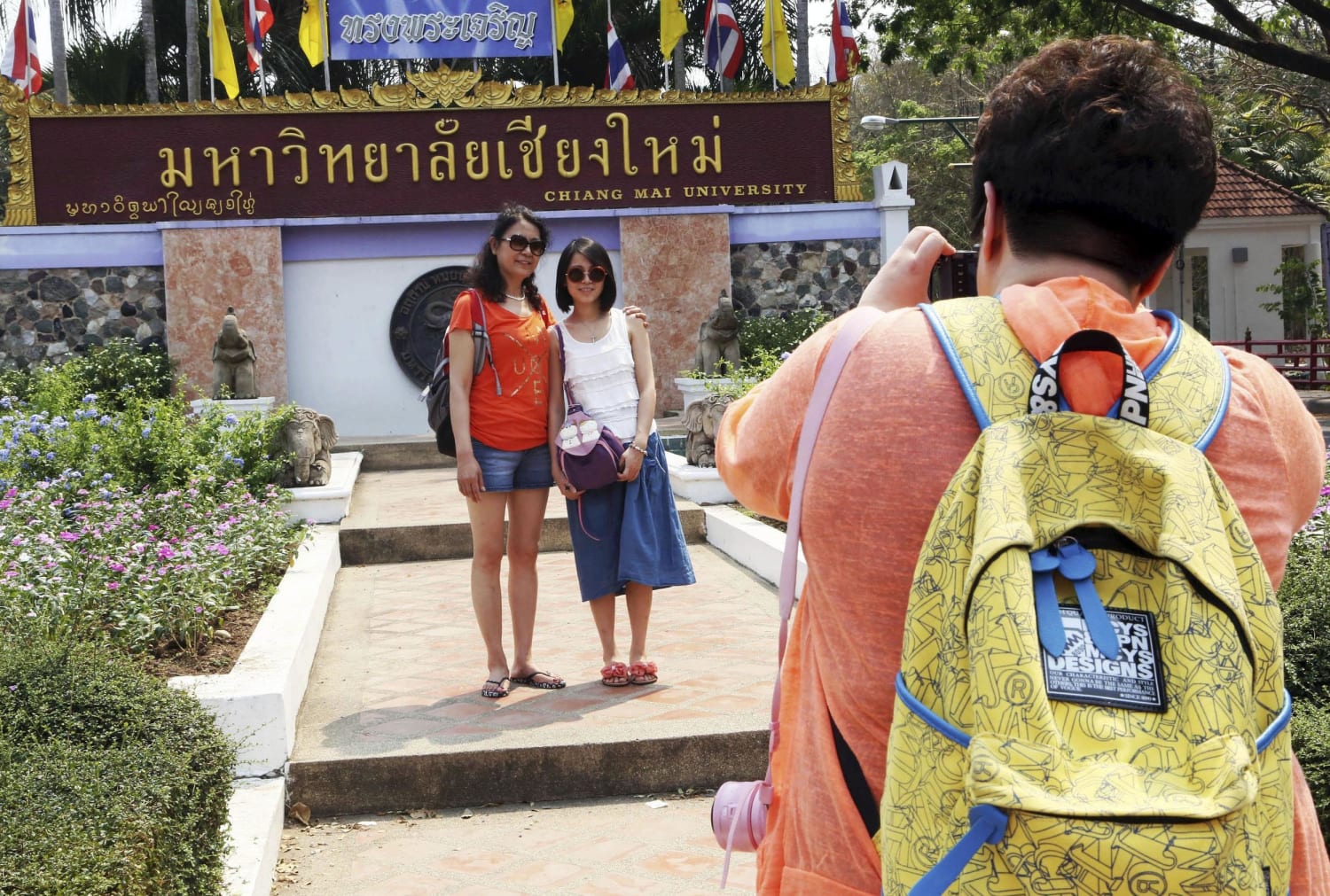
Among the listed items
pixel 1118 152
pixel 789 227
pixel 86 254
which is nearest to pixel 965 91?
pixel 789 227

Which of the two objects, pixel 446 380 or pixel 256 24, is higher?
pixel 256 24

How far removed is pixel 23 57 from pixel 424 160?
454cm

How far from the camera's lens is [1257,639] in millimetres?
1234

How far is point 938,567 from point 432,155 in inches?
592

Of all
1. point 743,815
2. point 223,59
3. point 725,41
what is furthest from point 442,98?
point 743,815

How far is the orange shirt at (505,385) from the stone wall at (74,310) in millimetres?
11409

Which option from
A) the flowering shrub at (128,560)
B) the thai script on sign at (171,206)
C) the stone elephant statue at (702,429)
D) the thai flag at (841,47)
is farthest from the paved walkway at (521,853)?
the thai flag at (841,47)

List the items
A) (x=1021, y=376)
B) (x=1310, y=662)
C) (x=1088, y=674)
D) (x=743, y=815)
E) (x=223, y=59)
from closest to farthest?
(x=1088, y=674) < (x=1021, y=376) < (x=743, y=815) < (x=1310, y=662) < (x=223, y=59)

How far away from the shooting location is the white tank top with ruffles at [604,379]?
5043 mm

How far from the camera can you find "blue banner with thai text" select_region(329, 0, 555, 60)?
1719 centimetres

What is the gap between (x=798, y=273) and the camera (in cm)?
1634

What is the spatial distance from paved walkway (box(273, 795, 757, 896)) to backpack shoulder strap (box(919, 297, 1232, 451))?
2666 millimetres

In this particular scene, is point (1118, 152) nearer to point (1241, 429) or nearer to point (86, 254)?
point (1241, 429)

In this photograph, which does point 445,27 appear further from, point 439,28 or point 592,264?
point 592,264
